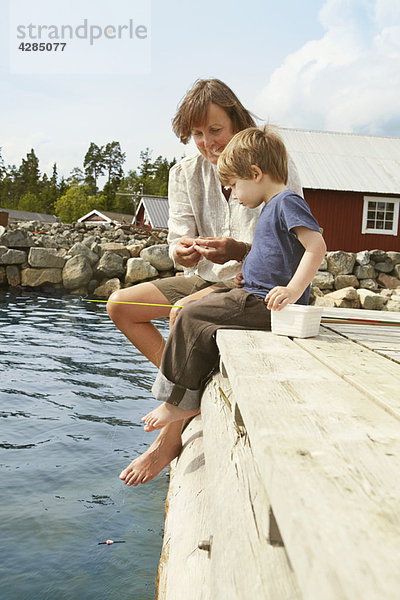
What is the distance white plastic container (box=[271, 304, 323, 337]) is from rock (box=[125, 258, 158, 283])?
12863 mm

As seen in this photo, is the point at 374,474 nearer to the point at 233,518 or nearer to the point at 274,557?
the point at 274,557

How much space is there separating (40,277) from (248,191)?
514 inches

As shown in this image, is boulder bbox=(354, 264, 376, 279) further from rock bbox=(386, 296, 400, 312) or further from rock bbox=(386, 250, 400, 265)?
rock bbox=(386, 296, 400, 312)

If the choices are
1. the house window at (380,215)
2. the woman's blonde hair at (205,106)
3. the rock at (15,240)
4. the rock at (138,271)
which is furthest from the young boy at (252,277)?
the house window at (380,215)

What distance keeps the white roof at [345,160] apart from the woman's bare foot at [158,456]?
17639 millimetres

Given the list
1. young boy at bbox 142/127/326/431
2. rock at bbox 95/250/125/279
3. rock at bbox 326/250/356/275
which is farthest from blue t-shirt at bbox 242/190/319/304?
rock at bbox 326/250/356/275

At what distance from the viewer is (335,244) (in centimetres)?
2041

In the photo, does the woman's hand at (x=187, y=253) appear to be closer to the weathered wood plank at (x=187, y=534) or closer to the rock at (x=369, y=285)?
the weathered wood plank at (x=187, y=534)

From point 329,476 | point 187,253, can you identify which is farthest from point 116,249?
point 329,476

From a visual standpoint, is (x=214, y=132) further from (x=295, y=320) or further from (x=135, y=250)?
A: (x=135, y=250)

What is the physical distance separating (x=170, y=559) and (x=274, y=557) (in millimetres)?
1314

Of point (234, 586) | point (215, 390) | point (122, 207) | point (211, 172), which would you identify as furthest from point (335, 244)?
point (122, 207)

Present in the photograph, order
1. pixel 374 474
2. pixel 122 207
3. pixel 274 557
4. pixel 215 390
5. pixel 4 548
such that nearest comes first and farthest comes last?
1. pixel 374 474
2. pixel 274 557
3. pixel 215 390
4. pixel 4 548
5. pixel 122 207

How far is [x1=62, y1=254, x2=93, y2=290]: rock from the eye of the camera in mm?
14812
